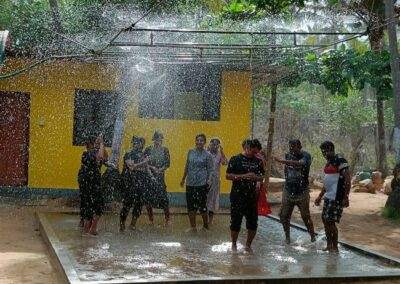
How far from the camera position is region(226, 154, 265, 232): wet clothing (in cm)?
775

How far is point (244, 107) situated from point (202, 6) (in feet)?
18.5

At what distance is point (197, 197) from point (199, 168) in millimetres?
497

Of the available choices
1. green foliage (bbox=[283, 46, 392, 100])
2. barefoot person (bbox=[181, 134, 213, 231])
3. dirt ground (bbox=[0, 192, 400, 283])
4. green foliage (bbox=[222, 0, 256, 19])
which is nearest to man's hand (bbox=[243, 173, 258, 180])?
barefoot person (bbox=[181, 134, 213, 231])

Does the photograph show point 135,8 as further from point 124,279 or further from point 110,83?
point 124,279

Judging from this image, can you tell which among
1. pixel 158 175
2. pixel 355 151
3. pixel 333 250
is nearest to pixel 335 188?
pixel 333 250

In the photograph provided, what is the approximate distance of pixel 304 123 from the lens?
2755cm

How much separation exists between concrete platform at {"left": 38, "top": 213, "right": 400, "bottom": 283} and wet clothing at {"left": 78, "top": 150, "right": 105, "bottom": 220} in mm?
443

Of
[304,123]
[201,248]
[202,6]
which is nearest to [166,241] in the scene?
[201,248]

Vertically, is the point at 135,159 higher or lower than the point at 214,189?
higher

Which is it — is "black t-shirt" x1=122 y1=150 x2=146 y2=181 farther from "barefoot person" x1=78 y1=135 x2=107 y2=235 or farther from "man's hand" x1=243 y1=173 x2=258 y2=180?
"man's hand" x1=243 y1=173 x2=258 y2=180

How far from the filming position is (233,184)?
7.89 metres

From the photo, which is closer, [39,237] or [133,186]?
[39,237]

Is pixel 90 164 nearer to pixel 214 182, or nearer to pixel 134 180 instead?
Result: pixel 134 180

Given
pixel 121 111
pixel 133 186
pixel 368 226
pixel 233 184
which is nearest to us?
pixel 233 184
